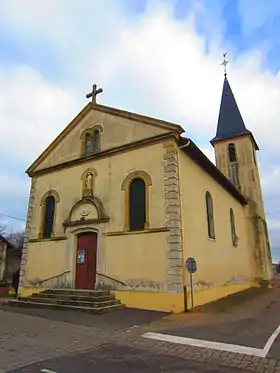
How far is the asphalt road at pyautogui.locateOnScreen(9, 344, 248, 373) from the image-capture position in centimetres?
453

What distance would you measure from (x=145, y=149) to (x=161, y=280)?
529 cm

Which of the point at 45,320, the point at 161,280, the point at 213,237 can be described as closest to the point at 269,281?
the point at 213,237

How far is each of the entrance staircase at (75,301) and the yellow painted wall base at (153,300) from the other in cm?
30

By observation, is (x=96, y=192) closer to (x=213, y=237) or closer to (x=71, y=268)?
(x=71, y=268)

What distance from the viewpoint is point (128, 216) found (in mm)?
12188

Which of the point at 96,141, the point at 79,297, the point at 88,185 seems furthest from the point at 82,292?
the point at 96,141

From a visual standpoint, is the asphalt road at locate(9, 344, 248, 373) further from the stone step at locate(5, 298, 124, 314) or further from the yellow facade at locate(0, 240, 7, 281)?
the yellow facade at locate(0, 240, 7, 281)

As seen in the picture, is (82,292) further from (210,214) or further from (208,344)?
(210,214)

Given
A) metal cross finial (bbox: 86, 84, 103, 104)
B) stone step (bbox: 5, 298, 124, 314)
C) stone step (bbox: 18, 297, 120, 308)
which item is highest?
metal cross finial (bbox: 86, 84, 103, 104)

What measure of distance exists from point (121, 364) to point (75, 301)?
633cm

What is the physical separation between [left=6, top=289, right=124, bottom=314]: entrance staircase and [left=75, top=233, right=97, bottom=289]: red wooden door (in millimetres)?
863

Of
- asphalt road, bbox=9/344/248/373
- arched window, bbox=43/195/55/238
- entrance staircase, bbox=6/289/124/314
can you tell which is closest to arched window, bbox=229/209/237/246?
entrance staircase, bbox=6/289/124/314

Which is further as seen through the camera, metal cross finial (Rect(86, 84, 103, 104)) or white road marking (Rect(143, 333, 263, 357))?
metal cross finial (Rect(86, 84, 103, 104))

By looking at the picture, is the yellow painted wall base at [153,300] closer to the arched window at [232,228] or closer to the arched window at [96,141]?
the arched window at [96,141]
